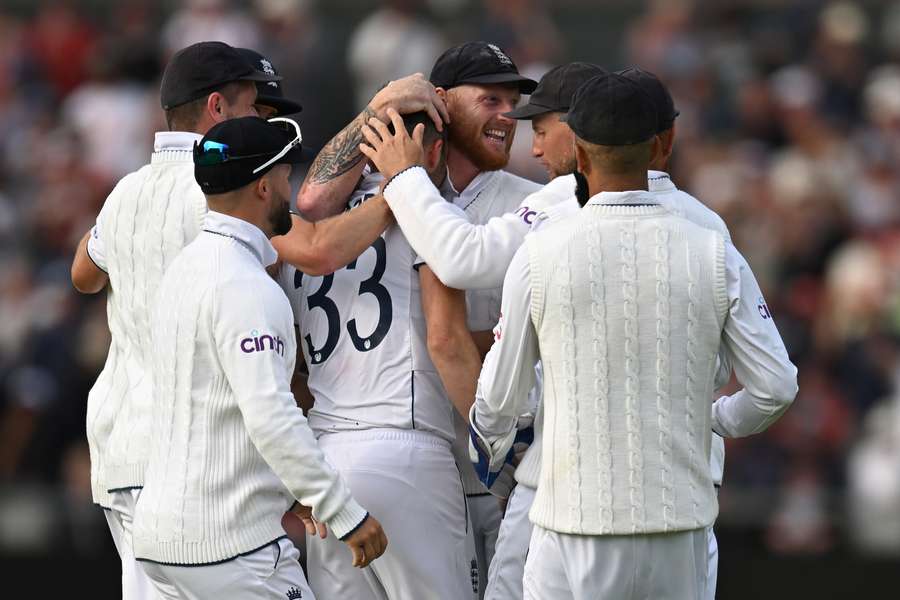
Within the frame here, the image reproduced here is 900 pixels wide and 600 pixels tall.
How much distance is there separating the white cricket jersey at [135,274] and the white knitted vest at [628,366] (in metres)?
1.37

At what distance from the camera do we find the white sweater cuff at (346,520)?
14.6ft

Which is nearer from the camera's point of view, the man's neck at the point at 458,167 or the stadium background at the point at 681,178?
the man's neck at the point at 458,167

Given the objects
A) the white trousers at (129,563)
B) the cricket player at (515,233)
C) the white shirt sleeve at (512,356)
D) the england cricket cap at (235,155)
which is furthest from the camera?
the white trousers at (129,563)

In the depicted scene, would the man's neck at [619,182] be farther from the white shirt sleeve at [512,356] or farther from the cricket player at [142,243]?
the cricket player at [142,243]

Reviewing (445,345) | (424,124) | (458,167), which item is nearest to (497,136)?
(458,167)

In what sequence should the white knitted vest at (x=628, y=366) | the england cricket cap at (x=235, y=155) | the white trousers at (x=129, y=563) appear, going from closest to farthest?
1. the white knitted vest at (x=628, y=366)
2. the england cricket cap at (x=235, y=155)
3. the white trousers at (x=129, y=563)

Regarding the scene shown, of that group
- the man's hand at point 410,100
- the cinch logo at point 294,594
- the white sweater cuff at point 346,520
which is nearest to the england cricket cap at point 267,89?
the man's hand at point 410,100

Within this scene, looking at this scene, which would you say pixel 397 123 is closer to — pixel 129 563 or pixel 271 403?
pixel 271 403

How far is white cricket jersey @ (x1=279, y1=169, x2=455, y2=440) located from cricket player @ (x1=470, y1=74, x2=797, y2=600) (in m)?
0.92

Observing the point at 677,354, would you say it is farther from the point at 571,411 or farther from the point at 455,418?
the point at 455,418

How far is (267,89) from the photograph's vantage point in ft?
17.8

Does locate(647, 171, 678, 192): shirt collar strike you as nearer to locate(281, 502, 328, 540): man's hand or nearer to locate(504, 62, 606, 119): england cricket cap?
locate(504, 62, 606, 119): england cricket cap

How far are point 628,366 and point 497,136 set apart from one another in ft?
4.84

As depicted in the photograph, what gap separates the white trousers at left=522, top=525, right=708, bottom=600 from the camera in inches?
166
